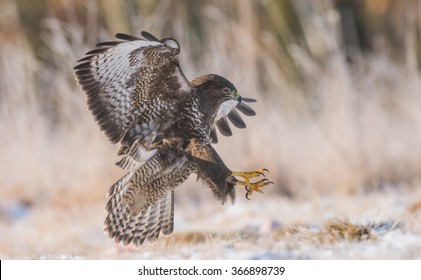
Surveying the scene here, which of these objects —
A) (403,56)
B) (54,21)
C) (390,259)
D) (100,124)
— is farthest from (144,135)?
(403,56)

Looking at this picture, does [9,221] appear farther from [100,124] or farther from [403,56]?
[403,56]

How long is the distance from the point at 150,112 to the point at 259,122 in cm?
401

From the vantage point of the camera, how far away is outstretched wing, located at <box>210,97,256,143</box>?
20.2ft

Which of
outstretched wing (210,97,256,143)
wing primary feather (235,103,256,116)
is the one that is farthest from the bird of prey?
wing primary feather (235,103,256,116)

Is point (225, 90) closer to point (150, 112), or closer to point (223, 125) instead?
point (150, 112)

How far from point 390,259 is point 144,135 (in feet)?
5.62

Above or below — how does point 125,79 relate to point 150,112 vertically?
above

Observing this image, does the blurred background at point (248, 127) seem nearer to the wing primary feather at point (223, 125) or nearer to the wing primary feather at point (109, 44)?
the wing primary feather at point (223, 125)

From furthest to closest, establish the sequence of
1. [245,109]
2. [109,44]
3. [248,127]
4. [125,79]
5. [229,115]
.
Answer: [248,127], [229,115], [245,109], [125,79], [109,44]

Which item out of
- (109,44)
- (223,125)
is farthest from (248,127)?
(109,44)

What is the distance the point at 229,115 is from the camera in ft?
21.3

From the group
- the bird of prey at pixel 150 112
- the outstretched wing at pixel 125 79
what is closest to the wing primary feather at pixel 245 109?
the bird of prey at pixel 150 112

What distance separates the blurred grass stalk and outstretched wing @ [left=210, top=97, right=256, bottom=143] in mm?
2705

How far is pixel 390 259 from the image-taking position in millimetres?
4973
